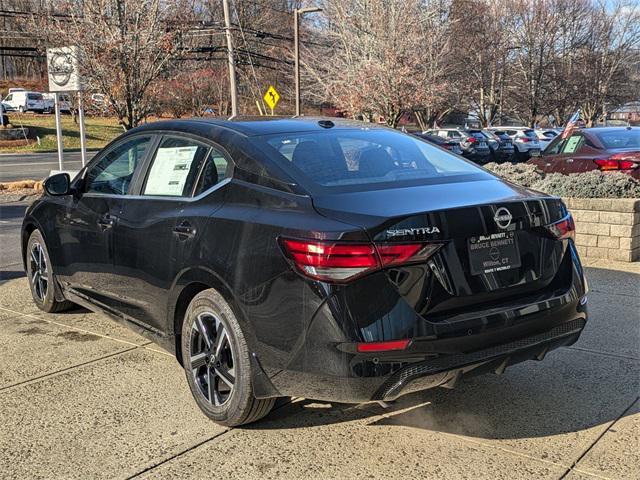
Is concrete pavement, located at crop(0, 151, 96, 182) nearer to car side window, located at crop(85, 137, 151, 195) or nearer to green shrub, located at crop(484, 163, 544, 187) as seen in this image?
green shrub, located at crop(484, 163, 544, 187)

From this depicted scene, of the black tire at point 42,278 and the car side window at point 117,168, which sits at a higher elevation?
the car side window at point 117,168

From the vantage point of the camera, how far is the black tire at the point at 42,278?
5406mm

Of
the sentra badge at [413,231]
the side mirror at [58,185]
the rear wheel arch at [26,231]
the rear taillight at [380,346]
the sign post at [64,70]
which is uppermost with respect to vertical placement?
the sign post at [64,70]

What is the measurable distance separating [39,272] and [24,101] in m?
49.9

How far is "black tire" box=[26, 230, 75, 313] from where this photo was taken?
5.41 meters

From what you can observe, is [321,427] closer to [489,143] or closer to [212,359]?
[212,359]

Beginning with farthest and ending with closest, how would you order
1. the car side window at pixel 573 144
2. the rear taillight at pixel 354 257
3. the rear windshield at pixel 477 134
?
the rear windshield at pixel 477 134 → the car side window at pixel 573 144 → the rear taillight at pixel 354 257

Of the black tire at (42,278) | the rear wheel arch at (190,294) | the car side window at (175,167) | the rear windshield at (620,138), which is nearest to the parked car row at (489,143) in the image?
the rear windshield at (620,138)

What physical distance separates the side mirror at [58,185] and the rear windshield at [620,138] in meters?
8.22

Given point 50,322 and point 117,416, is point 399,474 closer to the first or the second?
point 117,416

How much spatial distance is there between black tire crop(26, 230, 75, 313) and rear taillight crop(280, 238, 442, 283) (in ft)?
10.6

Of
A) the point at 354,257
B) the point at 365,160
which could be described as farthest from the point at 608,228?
the point at 354,257

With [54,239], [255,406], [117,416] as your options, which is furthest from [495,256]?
[54,239]

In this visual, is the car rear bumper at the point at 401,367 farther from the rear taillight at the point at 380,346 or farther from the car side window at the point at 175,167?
the car side window at the point at 175,167
